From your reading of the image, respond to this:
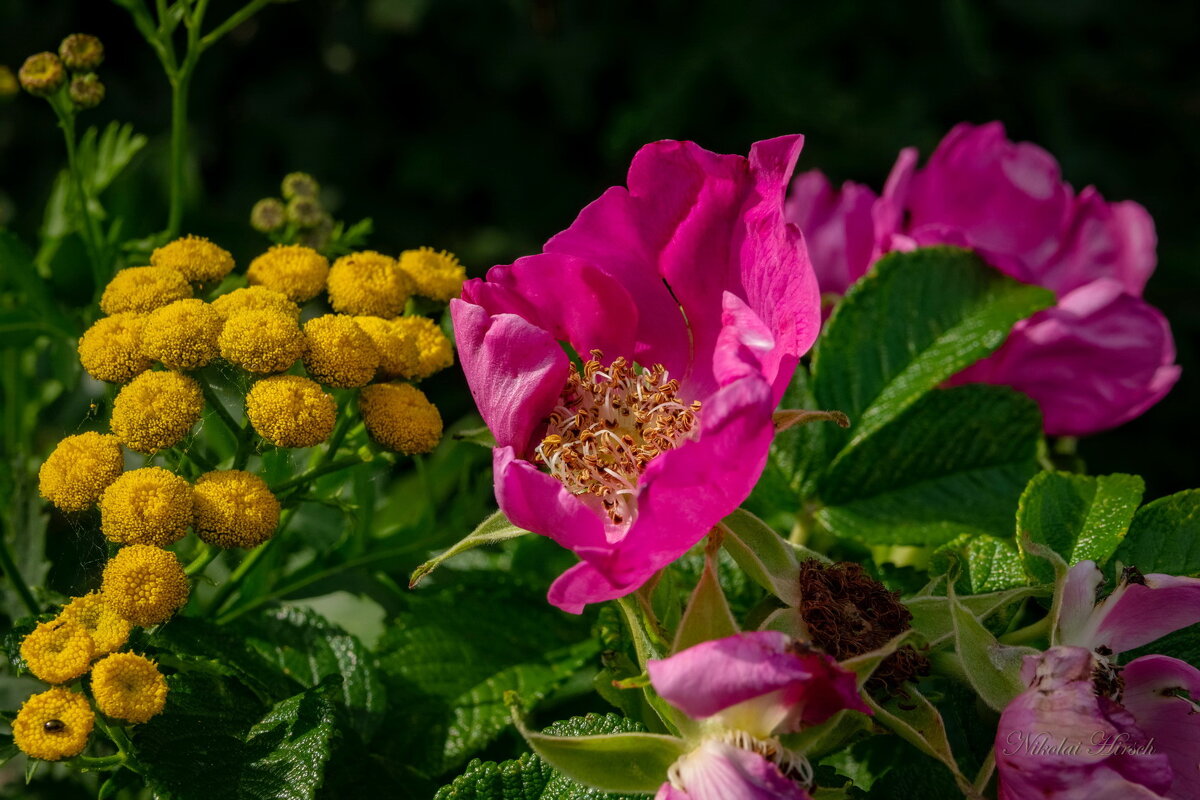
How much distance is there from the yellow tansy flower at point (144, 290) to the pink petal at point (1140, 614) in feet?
2.02

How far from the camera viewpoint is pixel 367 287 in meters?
0.82

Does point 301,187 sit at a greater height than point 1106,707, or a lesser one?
greater

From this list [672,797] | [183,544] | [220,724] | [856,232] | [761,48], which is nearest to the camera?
[672,797]

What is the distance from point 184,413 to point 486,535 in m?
0.20

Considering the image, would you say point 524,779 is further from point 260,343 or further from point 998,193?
point 998,193

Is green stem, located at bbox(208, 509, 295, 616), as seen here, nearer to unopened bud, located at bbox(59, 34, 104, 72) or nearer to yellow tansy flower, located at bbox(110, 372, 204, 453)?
yellow tansy flower, located at bbox(110, 372, 204, 453)

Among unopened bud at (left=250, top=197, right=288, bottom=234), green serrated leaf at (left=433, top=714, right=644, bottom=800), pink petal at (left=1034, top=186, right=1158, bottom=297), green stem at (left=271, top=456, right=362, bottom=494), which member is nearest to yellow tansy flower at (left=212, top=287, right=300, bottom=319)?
green stem at (left=271, top=456, right=362, bottom=494)

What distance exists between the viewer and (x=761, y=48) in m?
1.99

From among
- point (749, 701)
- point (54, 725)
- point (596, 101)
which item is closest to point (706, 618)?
point (749, 701)

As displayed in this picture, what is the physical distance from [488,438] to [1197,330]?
1.83m

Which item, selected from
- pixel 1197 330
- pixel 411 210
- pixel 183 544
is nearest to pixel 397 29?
pixel 411 210

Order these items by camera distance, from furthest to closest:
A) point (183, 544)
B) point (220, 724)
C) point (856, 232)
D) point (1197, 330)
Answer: point (1197, 330)
point (856, 232)
point (183, 544)
point (220, 724)

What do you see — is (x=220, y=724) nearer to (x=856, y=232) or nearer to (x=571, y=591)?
(x=571, y=591)

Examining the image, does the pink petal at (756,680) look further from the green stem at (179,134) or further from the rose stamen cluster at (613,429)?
the green stem at (179,134)
